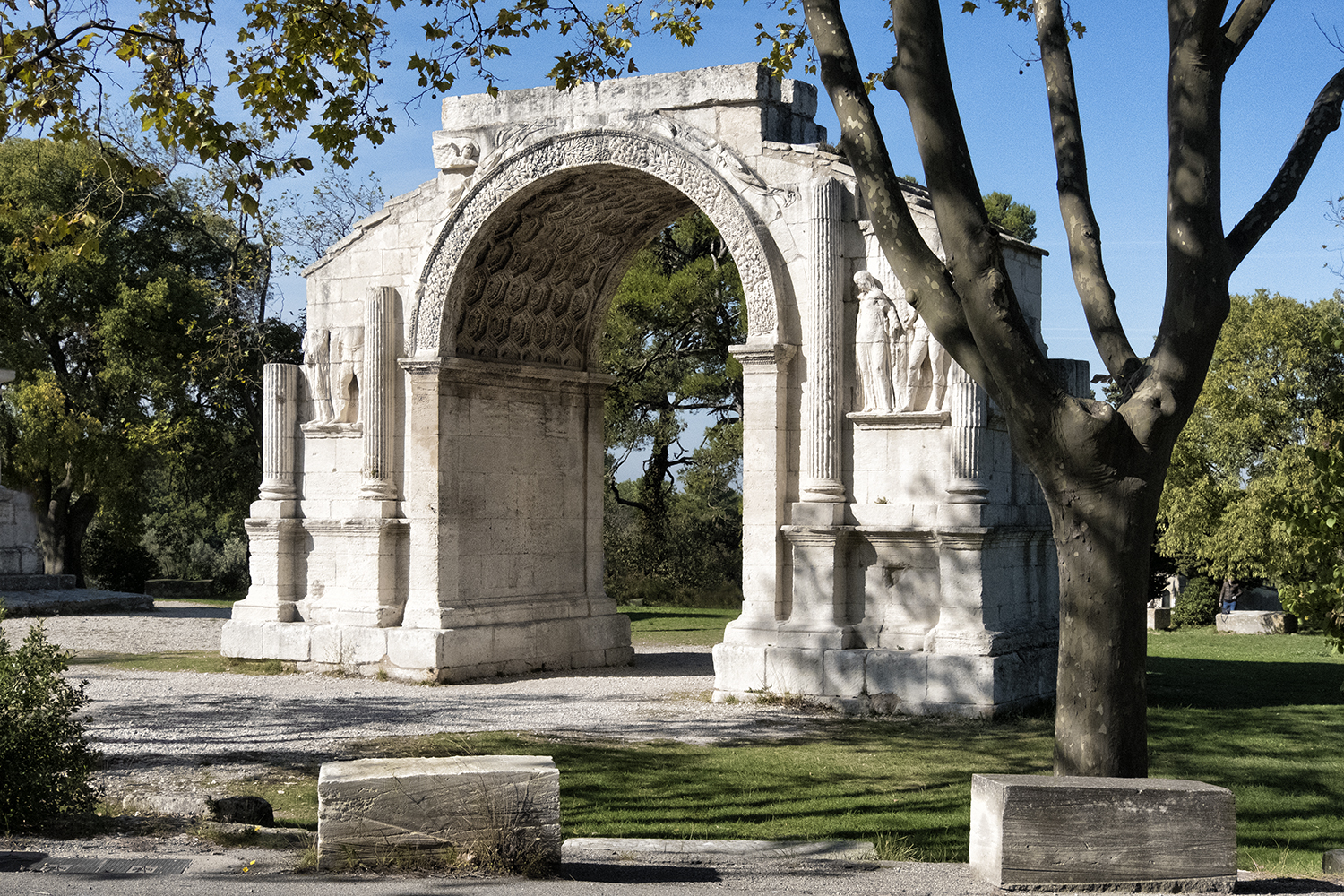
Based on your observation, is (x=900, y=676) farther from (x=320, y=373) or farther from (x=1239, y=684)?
(x=320, y=373)

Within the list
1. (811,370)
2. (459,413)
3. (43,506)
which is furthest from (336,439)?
(43,506)

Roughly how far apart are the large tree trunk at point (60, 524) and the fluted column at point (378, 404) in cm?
1460

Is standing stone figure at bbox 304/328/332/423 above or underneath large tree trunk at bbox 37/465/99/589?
above

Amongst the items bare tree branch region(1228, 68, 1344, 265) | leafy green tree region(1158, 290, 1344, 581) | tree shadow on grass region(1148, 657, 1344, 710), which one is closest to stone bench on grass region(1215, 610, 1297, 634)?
leafy green tree region(1158, 290, 1344, 581)

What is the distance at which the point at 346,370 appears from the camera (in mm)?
14648

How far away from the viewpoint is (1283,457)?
27.2 metres

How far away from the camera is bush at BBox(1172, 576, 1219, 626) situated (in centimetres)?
2838

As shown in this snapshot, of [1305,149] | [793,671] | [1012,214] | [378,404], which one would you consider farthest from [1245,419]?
[1305,149]

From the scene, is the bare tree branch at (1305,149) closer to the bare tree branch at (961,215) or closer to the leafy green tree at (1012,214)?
the bare tree branch at (961,215)

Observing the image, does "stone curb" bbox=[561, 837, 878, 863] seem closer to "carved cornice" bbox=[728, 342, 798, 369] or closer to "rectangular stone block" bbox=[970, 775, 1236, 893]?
"rectangular stone block" bbox=[970, 775, 1236, 893]

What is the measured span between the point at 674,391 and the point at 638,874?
914 inches

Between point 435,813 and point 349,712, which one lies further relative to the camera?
point 349,712

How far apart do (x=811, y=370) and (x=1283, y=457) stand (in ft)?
62.2

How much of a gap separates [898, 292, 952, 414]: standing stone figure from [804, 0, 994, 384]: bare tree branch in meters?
5.19
